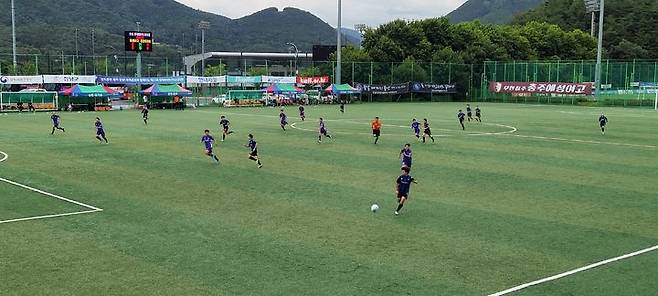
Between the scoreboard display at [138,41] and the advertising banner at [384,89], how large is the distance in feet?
95.5

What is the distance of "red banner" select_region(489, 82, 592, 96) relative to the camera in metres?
81.8

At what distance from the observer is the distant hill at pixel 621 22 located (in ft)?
438

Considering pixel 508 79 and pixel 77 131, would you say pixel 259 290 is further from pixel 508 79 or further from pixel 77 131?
pixel 508 79

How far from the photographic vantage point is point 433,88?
93.0 metres

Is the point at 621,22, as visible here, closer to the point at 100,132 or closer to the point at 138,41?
the point at 138,41

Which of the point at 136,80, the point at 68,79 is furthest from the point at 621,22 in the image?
the point at 68,79

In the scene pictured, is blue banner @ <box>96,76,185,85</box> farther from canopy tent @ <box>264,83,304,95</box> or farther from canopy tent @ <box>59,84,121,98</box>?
canopy tent @ <box>264,83,304,95</box>

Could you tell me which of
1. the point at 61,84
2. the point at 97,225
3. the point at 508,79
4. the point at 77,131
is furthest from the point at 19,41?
the point at 97,225

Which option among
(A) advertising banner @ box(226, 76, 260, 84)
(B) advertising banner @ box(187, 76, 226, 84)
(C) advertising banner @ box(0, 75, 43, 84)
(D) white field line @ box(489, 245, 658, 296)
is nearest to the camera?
(D) white field line @ box(489, 245, 658, 296)

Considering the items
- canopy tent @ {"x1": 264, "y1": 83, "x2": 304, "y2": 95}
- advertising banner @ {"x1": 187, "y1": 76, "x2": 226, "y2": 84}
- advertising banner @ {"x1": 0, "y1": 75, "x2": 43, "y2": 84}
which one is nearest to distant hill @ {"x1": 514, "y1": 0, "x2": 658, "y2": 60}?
canopy tent @ {"x1": 264, "y1": 83, "x2": 304, "y2": 95}

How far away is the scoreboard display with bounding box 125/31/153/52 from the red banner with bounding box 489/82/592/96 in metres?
48.6

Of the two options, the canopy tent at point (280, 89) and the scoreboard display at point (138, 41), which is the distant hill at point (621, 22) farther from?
the scoreboard display at point (138, 41)

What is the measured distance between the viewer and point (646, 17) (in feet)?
464

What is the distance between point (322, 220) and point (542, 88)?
75.4m
